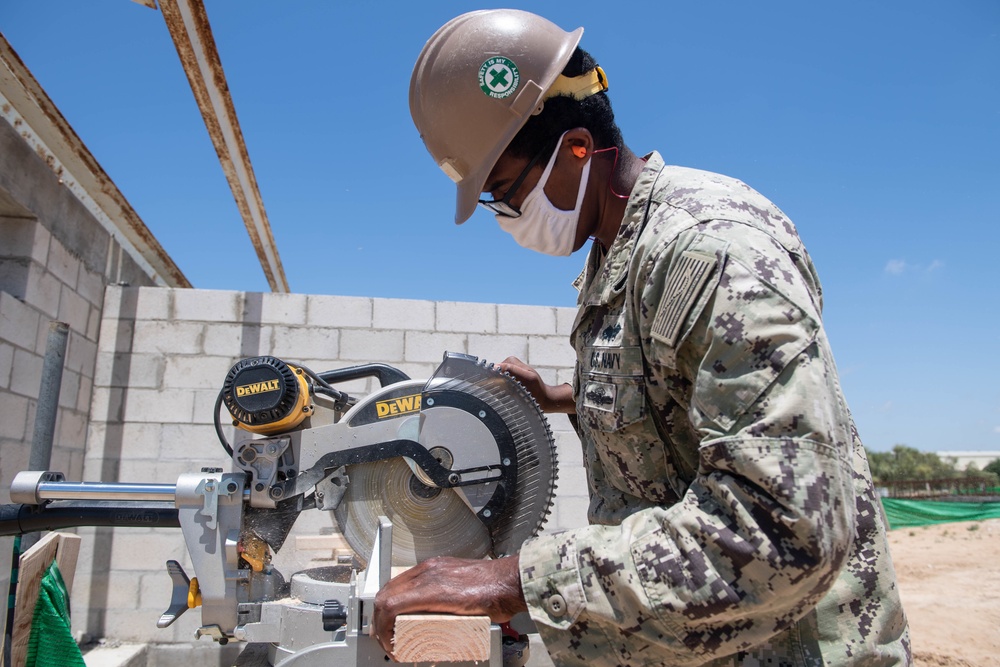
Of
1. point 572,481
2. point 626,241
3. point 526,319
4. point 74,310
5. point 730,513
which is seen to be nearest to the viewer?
point 730,513

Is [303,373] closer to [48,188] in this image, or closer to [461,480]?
[461,480]

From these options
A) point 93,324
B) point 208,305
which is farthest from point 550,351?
point 93,324

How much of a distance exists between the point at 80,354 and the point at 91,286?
1.45ft

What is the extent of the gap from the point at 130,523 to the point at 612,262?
137 cm

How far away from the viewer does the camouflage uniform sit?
2.86 ft

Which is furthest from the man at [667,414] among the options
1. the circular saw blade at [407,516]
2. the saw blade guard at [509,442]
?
the circular saw blade at [407,516]

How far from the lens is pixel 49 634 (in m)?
2.12

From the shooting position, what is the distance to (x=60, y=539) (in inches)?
87.9

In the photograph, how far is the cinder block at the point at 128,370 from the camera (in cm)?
439

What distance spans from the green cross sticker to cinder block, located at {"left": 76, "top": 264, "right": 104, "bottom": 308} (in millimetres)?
3721

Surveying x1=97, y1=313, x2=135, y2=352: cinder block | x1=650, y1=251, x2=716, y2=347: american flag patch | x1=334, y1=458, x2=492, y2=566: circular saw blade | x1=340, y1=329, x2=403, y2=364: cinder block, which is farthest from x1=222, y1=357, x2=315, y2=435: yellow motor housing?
x1=97, y1=313, x2=135, y2=352: cinder block

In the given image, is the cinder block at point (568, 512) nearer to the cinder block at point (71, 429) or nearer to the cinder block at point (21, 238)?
the cinder block at point (71, 429)

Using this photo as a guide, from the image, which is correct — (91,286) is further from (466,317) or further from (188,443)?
(466,317)

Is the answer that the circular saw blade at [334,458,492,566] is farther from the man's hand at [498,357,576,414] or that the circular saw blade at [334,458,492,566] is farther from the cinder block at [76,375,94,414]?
the cinder block at [76,375,94,414]
